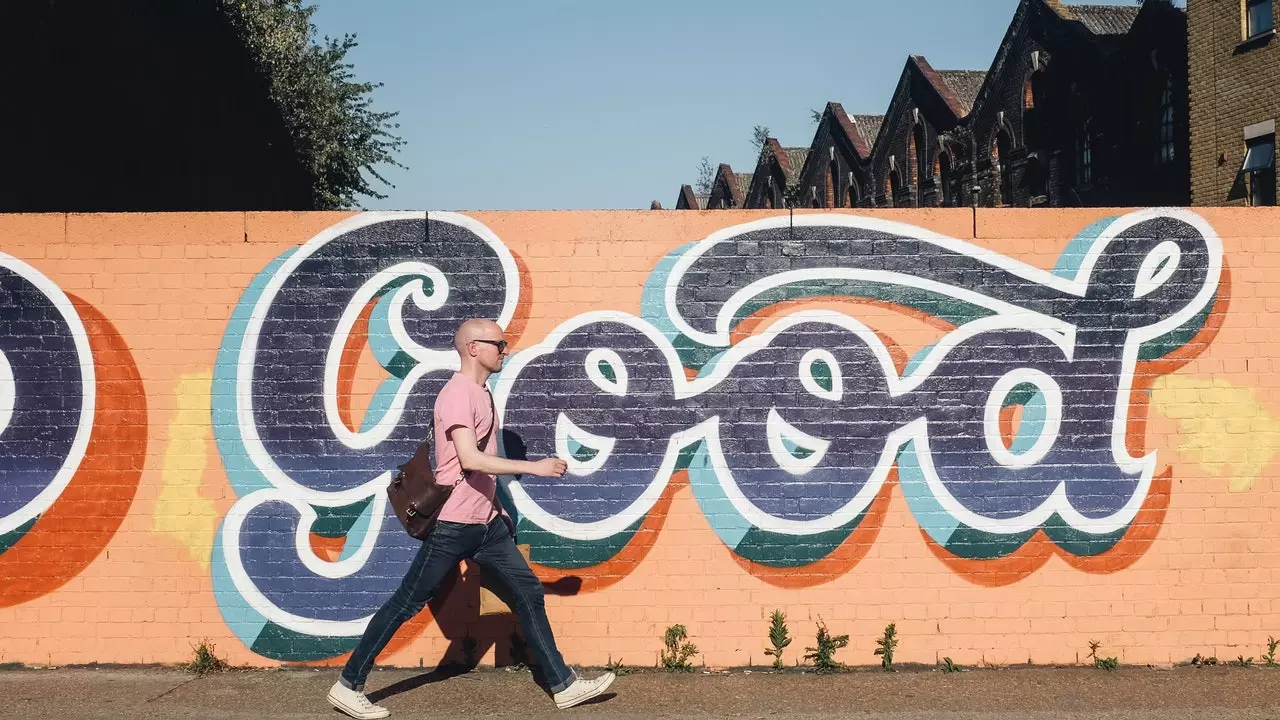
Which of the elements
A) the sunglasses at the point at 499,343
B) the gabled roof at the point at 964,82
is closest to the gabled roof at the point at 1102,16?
the gabled roof at the point at 964,82

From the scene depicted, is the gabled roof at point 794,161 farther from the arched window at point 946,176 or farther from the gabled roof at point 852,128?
the arched window at point 946,176

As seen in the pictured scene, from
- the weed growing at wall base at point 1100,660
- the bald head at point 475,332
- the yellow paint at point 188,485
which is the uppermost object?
the bald head at point 475,332

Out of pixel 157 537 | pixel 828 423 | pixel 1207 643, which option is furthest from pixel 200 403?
pixel 1207 643

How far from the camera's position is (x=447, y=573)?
4887mm

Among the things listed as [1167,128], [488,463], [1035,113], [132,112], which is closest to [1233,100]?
[1167,128]

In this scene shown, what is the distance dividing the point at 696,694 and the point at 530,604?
100 centimetres

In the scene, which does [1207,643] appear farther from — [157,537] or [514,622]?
[157,537]

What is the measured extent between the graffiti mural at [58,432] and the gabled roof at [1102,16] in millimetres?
24507

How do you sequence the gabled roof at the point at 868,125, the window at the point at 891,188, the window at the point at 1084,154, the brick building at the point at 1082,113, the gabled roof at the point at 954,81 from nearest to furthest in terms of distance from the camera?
the brick building at the point at 1082,113 < the window at the point at 1084,154 < the gabled roof at the point at 954,81 < the window at the point at 891,188 < the gabled roof at the point at 868,125

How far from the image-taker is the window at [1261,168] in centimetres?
1777

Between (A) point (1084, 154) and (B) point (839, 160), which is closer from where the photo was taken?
(A) point (1084, 154)

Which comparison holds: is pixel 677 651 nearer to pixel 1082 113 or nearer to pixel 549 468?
pixel 549 468

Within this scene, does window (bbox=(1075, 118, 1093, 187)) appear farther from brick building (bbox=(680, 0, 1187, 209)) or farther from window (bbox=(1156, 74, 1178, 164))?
window (bbox=(1156, 74, 1178, 164))

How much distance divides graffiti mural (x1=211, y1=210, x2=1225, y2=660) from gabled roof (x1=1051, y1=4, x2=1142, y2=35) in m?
22.2
